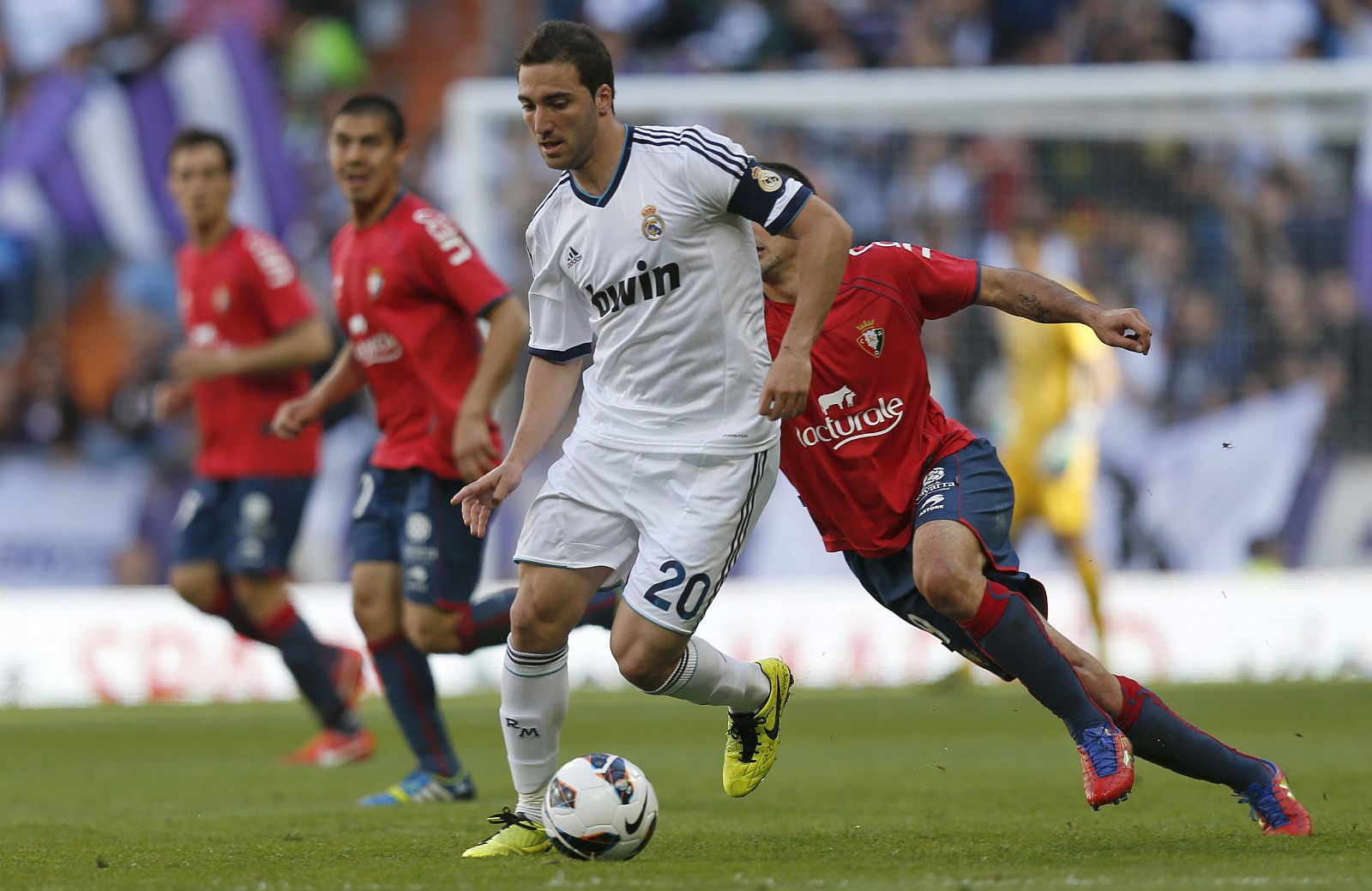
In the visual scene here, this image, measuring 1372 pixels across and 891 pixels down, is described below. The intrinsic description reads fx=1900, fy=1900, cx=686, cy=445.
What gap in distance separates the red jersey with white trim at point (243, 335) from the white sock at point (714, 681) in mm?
3699

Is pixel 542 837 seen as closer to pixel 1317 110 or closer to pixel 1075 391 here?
pixel 1075 391

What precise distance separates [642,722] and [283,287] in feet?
11.2

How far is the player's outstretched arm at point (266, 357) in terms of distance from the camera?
8727mm

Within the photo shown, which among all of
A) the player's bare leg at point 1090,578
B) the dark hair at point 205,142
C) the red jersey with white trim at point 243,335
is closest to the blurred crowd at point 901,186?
the player's bare leg at point 1090,578

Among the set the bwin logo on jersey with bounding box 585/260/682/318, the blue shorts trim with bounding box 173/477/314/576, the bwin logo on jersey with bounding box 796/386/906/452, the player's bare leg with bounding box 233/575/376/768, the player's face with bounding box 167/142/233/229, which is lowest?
the player's bare leg with bounding box 233/575/376/768

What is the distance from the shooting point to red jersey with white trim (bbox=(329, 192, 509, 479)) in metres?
7.15

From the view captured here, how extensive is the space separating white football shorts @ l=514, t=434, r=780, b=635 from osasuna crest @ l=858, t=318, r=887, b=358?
525 mm

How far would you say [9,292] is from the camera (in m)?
19.0

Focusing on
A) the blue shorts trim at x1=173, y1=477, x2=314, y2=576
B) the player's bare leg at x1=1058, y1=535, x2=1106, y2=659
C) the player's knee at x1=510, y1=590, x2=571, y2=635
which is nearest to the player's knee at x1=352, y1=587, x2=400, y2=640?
the blue shorts trim at x1=173, y1=477, x2=314, y2=576

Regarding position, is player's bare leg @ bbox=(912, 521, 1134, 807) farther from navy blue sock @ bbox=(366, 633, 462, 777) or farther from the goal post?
the goal post

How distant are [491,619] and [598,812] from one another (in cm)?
243

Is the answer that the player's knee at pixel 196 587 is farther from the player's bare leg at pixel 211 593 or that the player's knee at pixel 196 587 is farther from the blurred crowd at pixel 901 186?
the blurred crowd at pixel 901 186

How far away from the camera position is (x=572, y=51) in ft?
16.7

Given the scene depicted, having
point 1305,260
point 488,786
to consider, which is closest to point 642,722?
point 488,786
